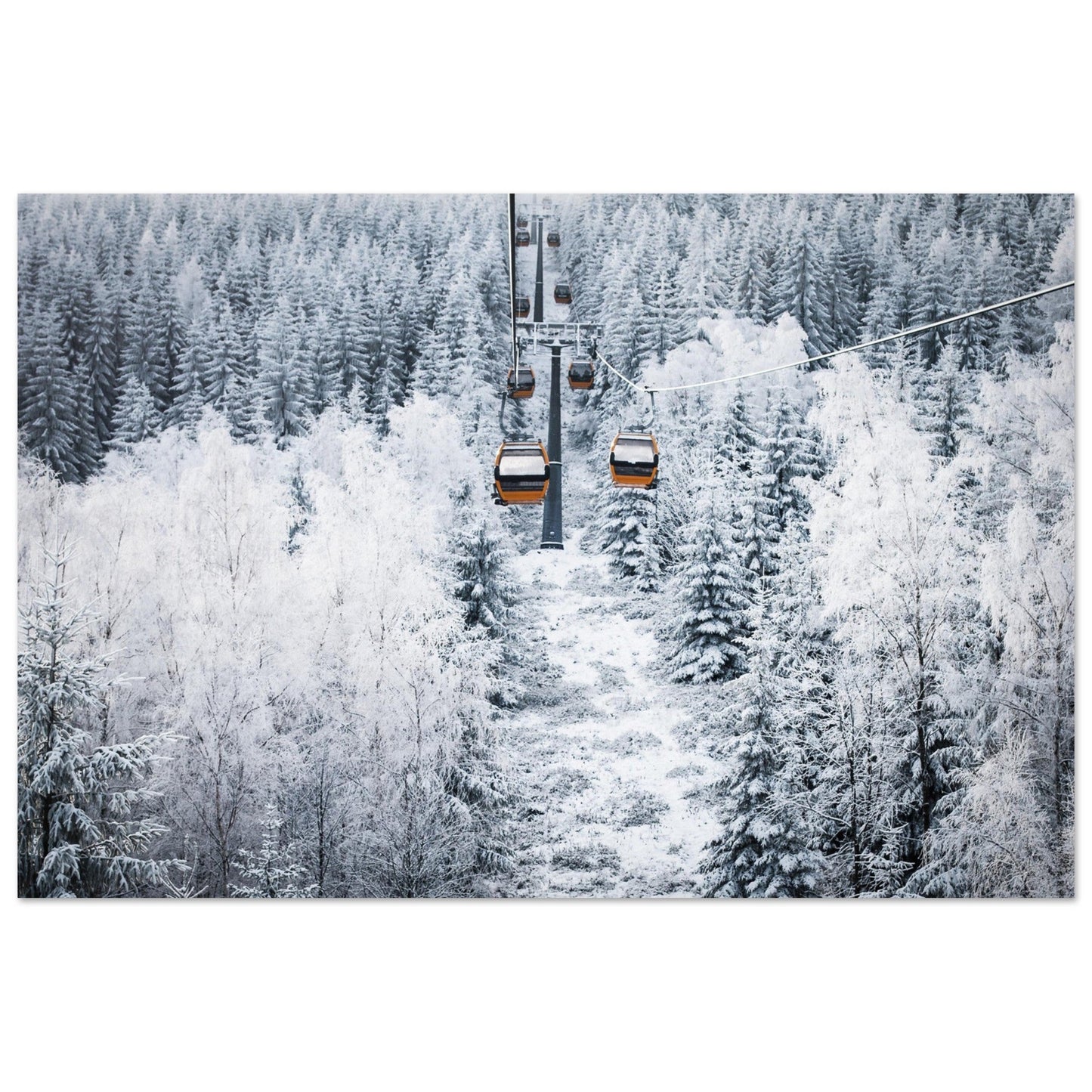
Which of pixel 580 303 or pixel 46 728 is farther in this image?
pixel 580 303

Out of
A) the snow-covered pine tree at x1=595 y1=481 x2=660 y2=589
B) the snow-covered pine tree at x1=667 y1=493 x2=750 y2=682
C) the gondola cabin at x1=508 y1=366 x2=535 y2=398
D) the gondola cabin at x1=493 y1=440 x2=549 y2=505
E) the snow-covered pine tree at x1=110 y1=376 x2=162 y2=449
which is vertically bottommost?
the snow-covered pine tree at x1=667 y1=493 x2=750 y2=682

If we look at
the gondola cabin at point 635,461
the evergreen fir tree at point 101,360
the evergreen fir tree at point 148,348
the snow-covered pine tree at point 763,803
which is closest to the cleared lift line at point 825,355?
the gondola cabin at point 635,461

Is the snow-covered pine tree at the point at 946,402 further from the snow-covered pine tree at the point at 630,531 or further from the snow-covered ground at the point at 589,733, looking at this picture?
the snow-covered ground at the point at 589,733

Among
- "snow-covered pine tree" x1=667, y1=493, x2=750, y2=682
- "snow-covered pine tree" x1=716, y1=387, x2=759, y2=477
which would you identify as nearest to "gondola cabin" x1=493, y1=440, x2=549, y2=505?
"snow-covered pine tree" x1=667, y1=493, x2=750, y2=682

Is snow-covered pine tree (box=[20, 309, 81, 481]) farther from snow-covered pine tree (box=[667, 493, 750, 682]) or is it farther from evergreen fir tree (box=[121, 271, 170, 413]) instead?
snow-covered pine tree (box=[667, 493, 750, 682])

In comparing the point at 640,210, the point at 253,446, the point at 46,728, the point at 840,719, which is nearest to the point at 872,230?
the point at 640,210
